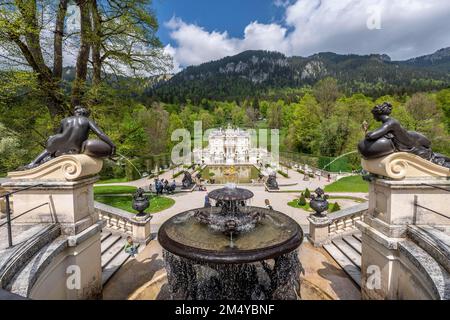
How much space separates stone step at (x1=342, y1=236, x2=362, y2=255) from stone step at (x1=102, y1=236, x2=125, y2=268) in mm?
9190

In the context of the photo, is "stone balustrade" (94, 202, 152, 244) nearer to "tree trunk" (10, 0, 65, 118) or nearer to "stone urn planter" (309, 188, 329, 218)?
"tree trunk" (10, 0, 65, 118)

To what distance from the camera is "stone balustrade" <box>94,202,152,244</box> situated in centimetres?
1082

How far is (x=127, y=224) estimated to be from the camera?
11.3 meters

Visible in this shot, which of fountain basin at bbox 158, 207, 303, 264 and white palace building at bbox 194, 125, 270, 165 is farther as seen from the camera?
white palace building at bbox 194, 125, 270, 165

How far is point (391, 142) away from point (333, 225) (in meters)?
6.25

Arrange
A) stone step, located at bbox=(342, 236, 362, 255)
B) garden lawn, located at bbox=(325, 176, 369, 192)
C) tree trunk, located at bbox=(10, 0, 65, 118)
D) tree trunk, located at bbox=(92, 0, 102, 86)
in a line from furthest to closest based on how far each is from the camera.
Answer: garden lawn, located at bbox=(325, 176, 369, 192), tree trunk, located at bbox=(92, 0, 102, 86), tree trunk, located at bbox=(10, 0, 65, 118), stone step, located at bbox=(342, 236, 362, 255)

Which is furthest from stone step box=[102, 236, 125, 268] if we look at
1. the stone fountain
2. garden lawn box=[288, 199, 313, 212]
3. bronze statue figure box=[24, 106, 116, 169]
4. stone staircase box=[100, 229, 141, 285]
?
garden lawn box=[288, 199, 313, 212]

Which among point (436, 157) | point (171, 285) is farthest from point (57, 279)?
point (436, 157)

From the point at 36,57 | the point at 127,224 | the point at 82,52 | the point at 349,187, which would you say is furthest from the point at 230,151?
the point at 127,224

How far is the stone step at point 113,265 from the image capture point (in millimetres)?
→ 8039

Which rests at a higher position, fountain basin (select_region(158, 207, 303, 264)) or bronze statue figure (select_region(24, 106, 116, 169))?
bronze statue figure (select_region(24, 106, 116, 169))
